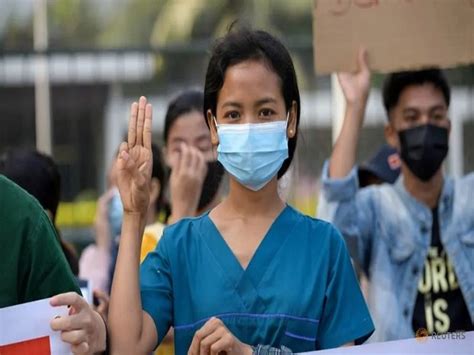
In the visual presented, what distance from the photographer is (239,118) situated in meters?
3.25

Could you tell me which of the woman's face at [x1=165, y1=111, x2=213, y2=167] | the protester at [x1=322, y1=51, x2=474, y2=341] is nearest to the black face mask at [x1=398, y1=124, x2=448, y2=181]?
the protester at [x1=322, y1=51, x2=474, y2=341]

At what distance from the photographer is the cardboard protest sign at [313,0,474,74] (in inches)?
173

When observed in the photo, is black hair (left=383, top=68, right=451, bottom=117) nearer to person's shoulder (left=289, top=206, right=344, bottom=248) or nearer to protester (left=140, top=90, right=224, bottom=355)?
protester (left=140, top=90, right=224, bottom=355)

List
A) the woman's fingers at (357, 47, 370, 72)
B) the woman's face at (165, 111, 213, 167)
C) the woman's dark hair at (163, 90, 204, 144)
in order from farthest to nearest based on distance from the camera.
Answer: the woman's dark hair at (163, 90, 204, 144), the woman's face at (165, 111, 213, 167), the woman's fingers at (357, 47, 370, 72)

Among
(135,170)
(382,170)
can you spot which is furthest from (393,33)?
(135,170)

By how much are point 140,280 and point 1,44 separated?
724 cm

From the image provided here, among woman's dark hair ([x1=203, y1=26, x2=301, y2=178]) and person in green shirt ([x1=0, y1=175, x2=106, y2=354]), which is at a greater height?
woman's dark hair ([x1=203, y1=26, x2=301, y2=178])

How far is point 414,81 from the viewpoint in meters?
4.69

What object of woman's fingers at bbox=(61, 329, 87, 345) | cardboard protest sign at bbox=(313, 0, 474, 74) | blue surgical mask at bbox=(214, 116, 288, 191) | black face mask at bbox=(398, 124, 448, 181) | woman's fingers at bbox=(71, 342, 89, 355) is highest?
cardboard protest sign at bbox=(313, 0, 474, 74)

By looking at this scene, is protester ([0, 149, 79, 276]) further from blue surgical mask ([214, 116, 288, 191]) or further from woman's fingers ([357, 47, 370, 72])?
blue surgical mask ([214, 116, 288, 191])

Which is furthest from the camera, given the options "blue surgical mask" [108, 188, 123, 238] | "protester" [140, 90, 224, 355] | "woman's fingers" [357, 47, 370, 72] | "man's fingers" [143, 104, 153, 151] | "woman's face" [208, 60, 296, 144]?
"blue surgical mask" [108, 188, 123, 238]

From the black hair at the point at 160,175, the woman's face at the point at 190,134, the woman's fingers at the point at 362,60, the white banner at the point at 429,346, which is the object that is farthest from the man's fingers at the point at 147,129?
the black hair at the point at 160,175

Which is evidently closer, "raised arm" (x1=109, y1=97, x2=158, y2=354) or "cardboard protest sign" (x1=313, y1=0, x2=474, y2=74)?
"raised arm" (x1=109, y1=97, x2=158, y2=354)

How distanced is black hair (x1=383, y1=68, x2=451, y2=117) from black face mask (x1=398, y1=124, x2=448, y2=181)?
16cm
